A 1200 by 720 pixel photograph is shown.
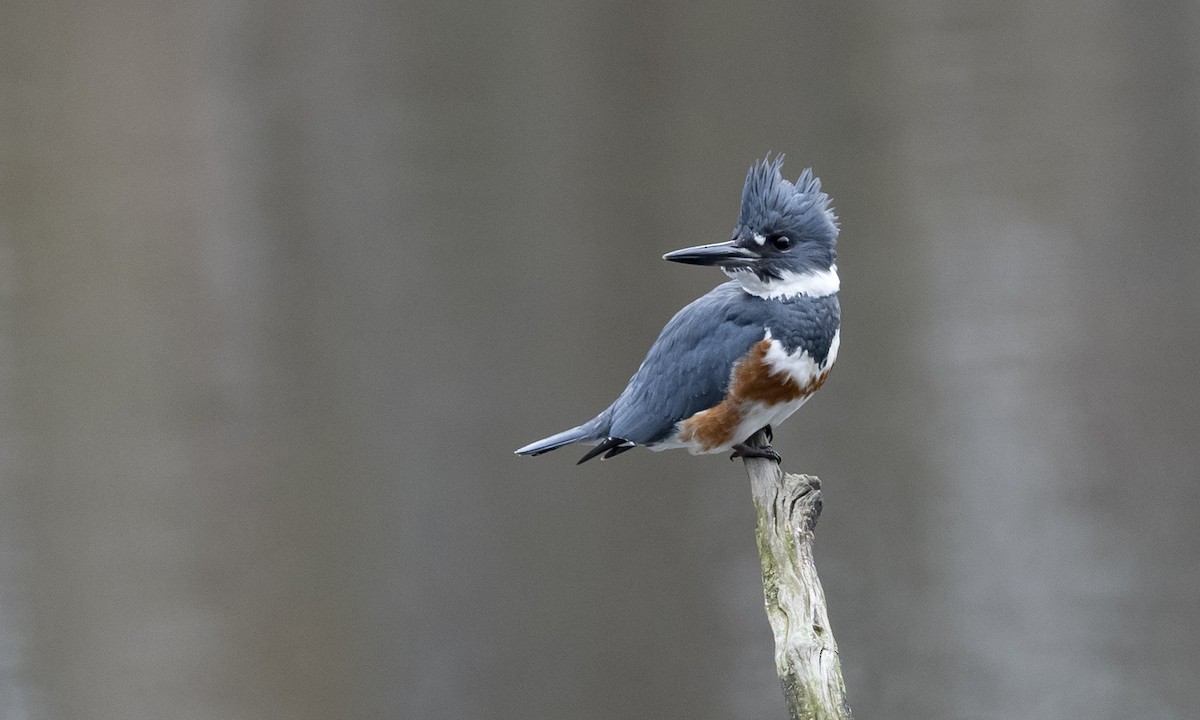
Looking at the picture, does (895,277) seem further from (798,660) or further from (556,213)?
(798,660)

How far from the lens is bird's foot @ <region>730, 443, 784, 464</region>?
133 centimetres

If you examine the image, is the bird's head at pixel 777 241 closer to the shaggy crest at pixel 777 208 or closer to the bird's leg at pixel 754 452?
the shaggy crest at pixel 777 208

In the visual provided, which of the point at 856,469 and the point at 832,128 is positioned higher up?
the point at 832,128

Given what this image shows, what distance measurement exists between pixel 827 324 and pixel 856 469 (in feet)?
3.29

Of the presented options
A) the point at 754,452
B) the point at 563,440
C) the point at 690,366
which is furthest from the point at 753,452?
the point at 563,440

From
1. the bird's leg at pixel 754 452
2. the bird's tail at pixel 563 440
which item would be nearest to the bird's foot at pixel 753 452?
the bird's leg at pixel 754 452

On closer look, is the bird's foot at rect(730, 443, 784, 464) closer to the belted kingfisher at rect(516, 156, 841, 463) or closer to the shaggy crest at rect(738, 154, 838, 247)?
the belted kingfisher at rect(516, 156, 841, 463)

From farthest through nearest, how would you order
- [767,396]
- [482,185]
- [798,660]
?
[482,185] < [767,396] < [798,660]

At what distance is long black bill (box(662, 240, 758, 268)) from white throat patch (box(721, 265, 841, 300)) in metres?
0.02

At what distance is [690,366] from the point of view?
129 centimetres

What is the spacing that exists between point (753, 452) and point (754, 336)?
17 cm

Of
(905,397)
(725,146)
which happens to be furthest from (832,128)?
(905,397)

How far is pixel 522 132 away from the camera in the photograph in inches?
84.4

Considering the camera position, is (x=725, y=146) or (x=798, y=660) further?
(x=725, y=146)
